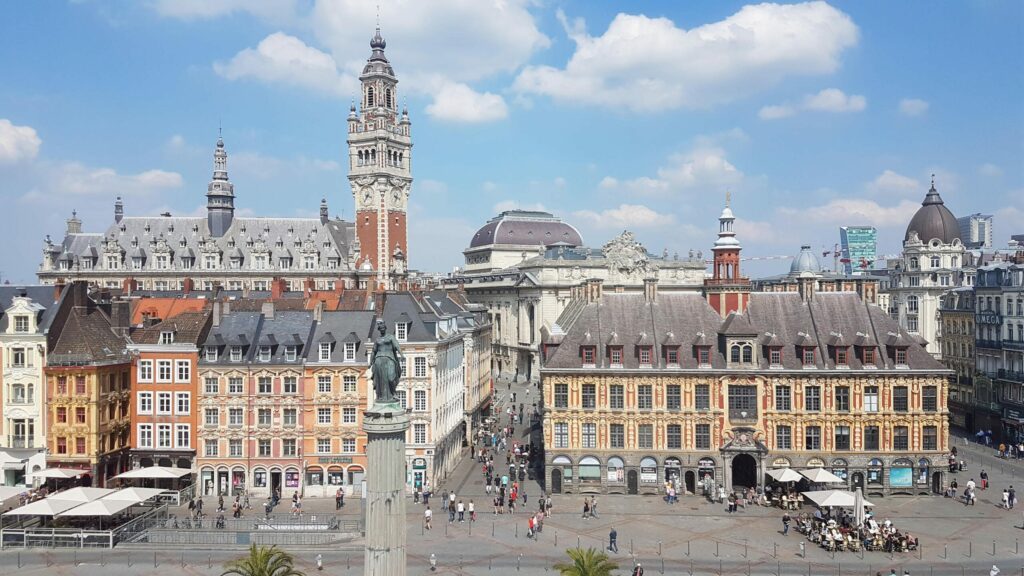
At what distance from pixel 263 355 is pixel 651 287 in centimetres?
2777

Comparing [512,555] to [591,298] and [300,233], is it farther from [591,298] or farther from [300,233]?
[300,233]

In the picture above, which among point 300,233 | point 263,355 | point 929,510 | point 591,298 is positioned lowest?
point 929,510

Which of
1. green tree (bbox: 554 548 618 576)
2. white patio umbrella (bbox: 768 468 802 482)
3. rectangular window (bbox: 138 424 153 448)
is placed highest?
rectangular window (bbox: 138 424 153 448)

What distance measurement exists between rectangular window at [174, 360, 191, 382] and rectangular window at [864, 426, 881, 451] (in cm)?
4601

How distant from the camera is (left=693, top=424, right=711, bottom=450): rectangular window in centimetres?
5606

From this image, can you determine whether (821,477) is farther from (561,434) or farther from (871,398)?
(561,434)

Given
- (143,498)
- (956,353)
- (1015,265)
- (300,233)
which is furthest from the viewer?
(300,233)

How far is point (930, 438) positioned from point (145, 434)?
174 feet

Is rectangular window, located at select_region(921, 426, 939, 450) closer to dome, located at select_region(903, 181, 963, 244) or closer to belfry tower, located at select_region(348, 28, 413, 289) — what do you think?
dome, located at select_region(903, 181, 963, 244)

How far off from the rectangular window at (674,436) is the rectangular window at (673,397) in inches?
49.9

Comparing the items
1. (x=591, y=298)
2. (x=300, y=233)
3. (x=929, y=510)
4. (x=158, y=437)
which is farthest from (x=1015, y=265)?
(x=300, y=233)

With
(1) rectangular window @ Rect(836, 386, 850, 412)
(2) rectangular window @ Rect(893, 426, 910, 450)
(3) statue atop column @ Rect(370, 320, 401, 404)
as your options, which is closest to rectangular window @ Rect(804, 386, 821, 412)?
(1) rectangular window @ Rect(836, 386, 850, 412)

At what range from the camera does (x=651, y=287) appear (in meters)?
60.5

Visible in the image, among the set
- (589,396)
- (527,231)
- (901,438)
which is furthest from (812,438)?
(527,231)
